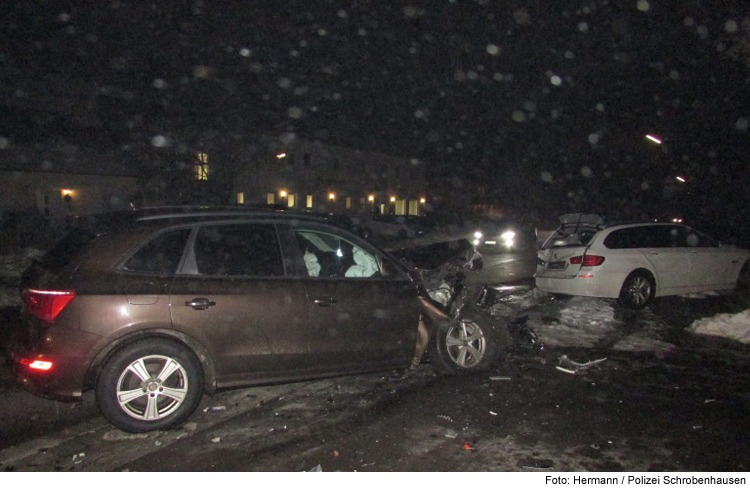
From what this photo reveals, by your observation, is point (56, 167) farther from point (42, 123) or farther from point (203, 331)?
point (203, 331)

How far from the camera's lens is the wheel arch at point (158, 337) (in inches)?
161

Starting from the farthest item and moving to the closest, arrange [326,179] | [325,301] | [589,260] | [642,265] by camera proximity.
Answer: [326,179] < [642,265] < [589,260] < [325,301]

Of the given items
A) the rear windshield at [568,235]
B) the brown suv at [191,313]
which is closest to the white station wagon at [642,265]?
the rear windshield at [568,235]

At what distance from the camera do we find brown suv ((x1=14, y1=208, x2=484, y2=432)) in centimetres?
402

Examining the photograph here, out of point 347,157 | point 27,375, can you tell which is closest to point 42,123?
point 347,157

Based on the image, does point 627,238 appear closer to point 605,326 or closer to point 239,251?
point 605,326

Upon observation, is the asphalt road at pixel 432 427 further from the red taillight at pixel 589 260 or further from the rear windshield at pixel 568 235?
the rear windshield at pixel 568 235

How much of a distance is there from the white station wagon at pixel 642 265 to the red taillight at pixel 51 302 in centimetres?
778

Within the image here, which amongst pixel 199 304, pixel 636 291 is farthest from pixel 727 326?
pixel 199 304

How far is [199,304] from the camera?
4.30 meters

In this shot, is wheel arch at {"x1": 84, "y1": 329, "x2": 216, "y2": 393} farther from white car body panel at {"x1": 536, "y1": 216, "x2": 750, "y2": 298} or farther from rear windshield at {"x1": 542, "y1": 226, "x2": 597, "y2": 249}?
rear windshield at {"x1": 542, "y1": 226, "x2": 597, "y2": 249}

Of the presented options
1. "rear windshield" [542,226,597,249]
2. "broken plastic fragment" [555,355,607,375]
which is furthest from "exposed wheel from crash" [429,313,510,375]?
"rear windshield" [542,226,597,249]

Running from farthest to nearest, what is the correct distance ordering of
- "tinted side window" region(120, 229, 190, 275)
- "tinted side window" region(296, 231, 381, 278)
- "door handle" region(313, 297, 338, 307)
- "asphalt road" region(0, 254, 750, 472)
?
"tinted side window" region(296, 231, 381, 278) < "door handle" region(313, 297, 338, 307) < "tinted side window" region(120, 229, 190, 275) < "asphalt road" region(0, 254, 750, 472)

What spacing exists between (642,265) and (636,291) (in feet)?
1.48
